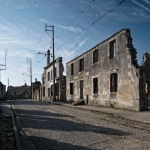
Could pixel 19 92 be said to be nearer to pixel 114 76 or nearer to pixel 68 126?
pixel 114 76

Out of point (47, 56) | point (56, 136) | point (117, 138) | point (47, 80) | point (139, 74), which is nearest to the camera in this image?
point (117, 138)

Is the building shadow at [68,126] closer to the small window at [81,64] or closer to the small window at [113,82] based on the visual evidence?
the small window at [113,82]

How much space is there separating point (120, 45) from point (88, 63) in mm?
6423

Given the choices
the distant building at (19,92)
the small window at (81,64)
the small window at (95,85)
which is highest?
the small window at (81,64)

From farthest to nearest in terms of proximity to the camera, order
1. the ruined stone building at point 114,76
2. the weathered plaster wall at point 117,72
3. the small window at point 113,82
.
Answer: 1. the small window at point 113,82
2. the weathered plaster wall at point 117,72
3. the ruined stone building at point 114,76

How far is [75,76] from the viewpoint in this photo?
2556cm

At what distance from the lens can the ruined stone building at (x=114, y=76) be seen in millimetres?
13823

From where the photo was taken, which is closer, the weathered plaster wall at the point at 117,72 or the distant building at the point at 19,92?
the weathered plaster wall at the point at 117,72

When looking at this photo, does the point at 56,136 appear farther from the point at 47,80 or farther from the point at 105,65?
the point at 47,80

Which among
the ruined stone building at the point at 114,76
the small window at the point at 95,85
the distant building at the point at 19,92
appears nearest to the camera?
the ruined stone building at the point at 114,76

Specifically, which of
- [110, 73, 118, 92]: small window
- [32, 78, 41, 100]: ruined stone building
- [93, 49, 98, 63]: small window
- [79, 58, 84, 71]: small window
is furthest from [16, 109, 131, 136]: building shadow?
[32, 78, 41, 100]: ruined stone building

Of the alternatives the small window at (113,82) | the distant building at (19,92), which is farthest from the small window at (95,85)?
the distant building at (19,92)

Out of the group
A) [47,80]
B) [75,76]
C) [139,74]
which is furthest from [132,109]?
[47,80]

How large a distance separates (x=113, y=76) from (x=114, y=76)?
4.5 inches
